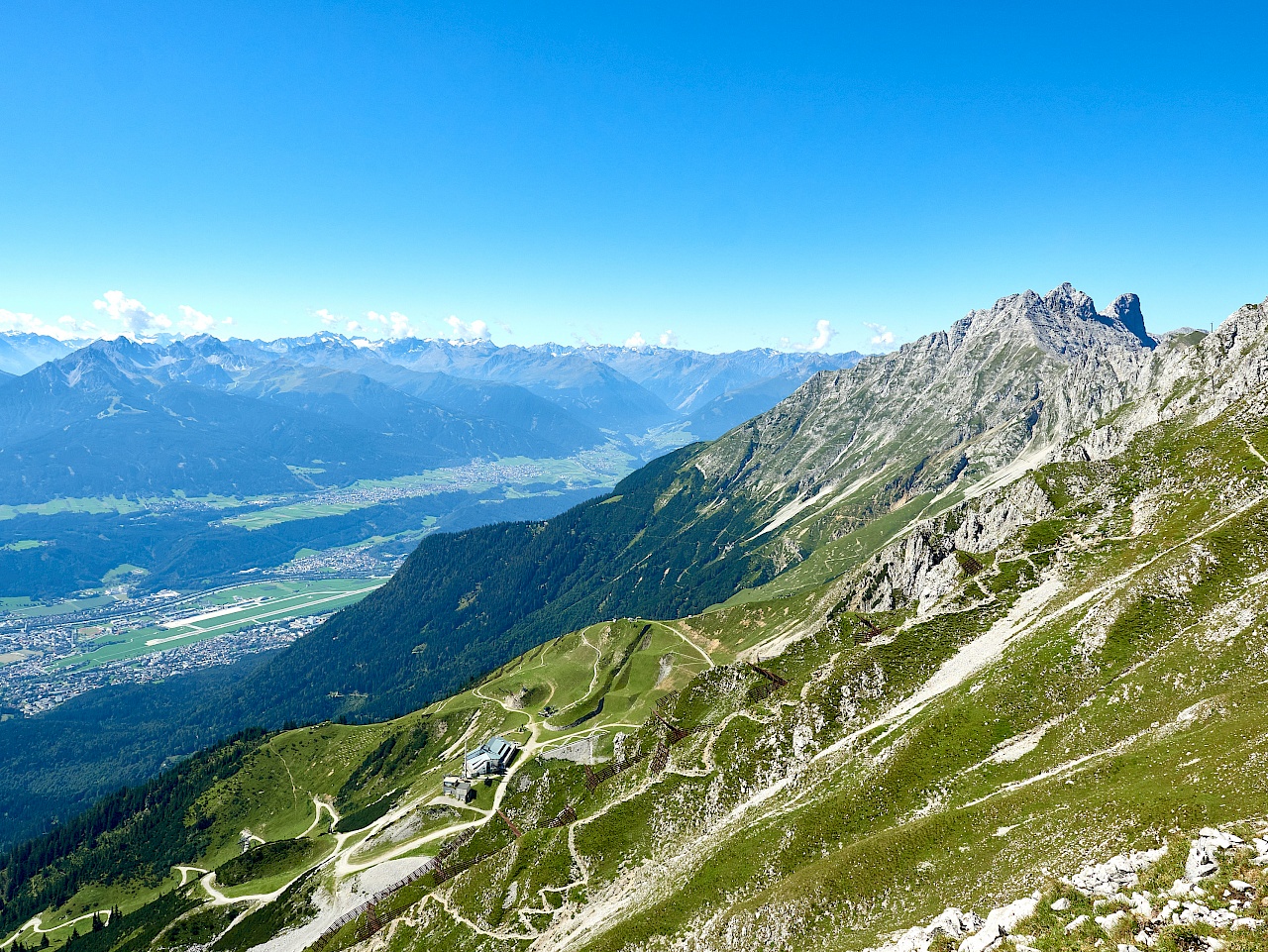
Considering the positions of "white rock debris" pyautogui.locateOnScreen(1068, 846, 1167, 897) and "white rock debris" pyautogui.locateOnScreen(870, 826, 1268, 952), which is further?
"white rock debris" pyautogui.locateOnScreen(1068, 846, 1167, 897)

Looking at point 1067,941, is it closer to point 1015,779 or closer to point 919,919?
point 919,919

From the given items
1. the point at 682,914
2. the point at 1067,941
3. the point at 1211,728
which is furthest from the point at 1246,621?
the point at 682,914

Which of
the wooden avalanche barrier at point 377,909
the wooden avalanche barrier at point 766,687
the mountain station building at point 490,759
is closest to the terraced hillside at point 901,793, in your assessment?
the wooden avalanche barrier at point 377,909

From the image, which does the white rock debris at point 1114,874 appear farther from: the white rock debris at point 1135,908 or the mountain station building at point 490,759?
the mountain station building at point 490,759

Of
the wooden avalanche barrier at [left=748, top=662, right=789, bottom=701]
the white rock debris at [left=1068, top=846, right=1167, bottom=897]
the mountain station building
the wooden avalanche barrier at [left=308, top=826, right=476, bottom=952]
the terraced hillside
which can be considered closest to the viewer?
the white rock debris at [left=1068, top=846, right=1167, bottom=897]

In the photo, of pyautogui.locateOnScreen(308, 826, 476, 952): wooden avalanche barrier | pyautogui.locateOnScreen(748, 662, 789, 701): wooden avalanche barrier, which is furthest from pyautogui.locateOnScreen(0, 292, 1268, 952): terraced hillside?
pyautogui.locateOnScreen(748, 662, 789, 701): wooden avalanche barrier

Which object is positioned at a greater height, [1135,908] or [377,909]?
[1135,908]

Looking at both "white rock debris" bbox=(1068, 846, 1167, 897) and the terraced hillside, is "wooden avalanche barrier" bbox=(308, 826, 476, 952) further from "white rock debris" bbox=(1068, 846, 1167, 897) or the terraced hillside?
"white rock debris" bbox=(1068, 846, 1167, 897)

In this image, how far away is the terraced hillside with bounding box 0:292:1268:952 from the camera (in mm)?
43344

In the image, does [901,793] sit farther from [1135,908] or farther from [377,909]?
[377,909]

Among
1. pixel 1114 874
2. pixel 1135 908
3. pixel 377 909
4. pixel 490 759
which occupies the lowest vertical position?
pixel 377 909

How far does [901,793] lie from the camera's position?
227 ft

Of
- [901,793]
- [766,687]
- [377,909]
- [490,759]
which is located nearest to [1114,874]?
[901,793]

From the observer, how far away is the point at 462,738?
18800cm
